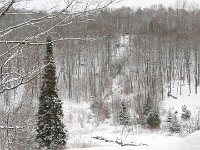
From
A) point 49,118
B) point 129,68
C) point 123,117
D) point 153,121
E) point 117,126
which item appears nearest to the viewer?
point 49,118

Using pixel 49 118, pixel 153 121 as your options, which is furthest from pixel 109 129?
pixel 49 118

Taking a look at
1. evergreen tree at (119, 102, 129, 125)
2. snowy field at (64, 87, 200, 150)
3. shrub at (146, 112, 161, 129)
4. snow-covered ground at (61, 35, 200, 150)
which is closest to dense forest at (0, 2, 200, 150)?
evergreen tree at (119, 102, 129, 125)

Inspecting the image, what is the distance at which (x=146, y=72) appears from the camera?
157 feet

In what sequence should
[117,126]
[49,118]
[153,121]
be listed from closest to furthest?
[49,118], [153,121], [117,126]

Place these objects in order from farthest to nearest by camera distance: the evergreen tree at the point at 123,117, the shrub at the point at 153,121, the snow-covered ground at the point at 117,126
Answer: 1. the evergreen tree at the point at 123,117
2. the shrub at the point at 153,121
3. the snow-covered ground at the point at 117,126

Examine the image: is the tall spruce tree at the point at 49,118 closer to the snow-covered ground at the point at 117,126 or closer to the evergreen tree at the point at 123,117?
the snow-covered ground at the point at 117,126

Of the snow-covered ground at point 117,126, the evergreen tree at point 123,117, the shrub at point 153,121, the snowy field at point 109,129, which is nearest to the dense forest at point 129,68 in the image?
the evergreen tree at point 123,117

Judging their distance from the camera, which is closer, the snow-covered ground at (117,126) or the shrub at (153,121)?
the snow-covered ground at (117,126)

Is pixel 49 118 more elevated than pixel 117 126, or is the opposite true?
pixel 49 118

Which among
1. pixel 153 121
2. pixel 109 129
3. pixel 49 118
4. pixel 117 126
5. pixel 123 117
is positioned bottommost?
pixel 109 129

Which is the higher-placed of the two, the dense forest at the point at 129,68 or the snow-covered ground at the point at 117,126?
the dense forest at the point at 129,68

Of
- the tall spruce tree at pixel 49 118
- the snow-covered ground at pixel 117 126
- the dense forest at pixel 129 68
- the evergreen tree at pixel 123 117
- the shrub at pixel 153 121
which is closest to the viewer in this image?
the tall spruce tree at pixel 49 118

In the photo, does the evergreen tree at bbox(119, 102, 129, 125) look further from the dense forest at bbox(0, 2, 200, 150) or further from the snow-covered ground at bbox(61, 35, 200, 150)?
the snow-covered ground at bbox(61, 35, 200, 150)

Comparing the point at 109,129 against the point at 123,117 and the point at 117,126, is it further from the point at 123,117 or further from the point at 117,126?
the point at 123,117
